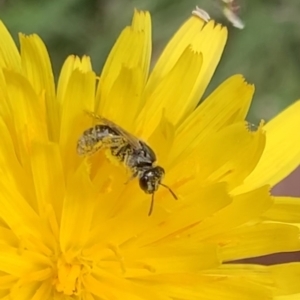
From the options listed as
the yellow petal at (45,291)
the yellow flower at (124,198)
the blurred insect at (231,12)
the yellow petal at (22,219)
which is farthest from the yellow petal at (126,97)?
the blurred insect at (231,12)

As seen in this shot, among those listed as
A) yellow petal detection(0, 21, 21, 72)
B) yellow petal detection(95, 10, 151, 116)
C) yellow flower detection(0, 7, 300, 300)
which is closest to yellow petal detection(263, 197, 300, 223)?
yellow flower detection(0, 7, 300, 300)

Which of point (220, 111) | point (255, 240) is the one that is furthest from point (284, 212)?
point (220, 111)

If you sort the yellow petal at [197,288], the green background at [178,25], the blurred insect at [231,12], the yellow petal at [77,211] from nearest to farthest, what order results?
1. the yellow petal at [77,211]
2. the yellow petal at [197,288]
3. the blurred insect at [231,12]
4. the green background at [178,25]

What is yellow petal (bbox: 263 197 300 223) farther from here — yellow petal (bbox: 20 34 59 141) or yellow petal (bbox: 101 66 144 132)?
yellow petal (bbox: 20 34 59 141)

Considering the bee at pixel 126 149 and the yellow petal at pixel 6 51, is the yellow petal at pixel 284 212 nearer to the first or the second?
the bee at pixel 126 149

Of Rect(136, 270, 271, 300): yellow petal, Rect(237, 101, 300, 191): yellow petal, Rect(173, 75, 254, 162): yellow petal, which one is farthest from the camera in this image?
Rect(237, 101, 300, 191): yellow petal

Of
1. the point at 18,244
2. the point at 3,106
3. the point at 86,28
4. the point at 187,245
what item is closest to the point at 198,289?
the point at 187,245
